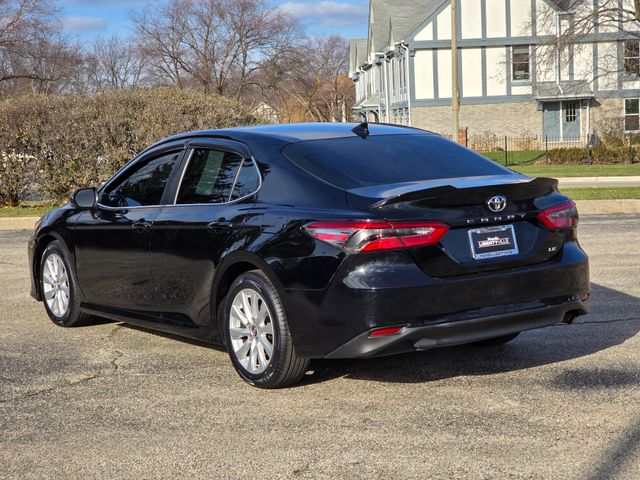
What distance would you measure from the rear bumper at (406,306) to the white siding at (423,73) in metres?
46.7

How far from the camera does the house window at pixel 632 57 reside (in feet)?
165

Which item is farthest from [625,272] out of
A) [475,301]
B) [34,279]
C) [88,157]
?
[88,157]

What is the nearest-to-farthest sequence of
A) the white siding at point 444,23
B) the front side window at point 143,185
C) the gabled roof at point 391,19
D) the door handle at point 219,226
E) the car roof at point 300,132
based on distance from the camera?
1. the door handle at point 219,226
2. the car roof at point 300,132
3. the front side window at point 143,185
4. the white siding at point 444,23
5. the gabled roof at point 391,19

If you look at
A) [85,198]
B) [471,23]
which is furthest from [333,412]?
[471,23]

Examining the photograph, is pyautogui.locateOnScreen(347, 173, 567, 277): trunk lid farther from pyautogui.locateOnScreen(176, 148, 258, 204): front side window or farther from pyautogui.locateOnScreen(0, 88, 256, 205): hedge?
pyautogui.locateOnScreen(0, 88, 256, 205): hedge

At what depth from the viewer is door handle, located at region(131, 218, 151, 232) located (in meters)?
6.79

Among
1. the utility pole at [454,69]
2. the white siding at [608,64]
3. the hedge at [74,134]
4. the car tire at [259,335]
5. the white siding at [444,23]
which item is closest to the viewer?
the car tire at [259,335]

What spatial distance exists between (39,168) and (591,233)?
12.0 m

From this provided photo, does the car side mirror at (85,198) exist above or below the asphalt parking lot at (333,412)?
above

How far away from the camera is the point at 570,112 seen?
51.5 metres

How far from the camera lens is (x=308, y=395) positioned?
5.71 meters

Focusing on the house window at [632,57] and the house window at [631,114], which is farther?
the house window at [631,114]

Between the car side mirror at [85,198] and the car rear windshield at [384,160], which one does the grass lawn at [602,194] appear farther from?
the car side mirror at [85,198]

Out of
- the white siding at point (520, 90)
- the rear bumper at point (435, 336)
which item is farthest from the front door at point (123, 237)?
the white siding at point (520, 90)
